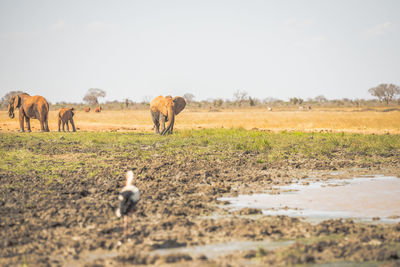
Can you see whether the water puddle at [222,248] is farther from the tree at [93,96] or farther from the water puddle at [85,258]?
the tree at [93,96]

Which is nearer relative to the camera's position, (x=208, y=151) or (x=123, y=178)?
(x=123, y=178)

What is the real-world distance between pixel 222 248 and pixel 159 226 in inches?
56.6

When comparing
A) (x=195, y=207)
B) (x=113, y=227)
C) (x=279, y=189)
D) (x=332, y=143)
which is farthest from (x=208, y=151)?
(x=113, y=227)

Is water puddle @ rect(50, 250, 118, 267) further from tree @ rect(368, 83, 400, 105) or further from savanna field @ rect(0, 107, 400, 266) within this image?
tree @ rect(368, 83, 400, 105)

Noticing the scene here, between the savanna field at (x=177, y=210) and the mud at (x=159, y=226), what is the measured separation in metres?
0.02

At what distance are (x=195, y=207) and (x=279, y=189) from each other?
3.09 meters

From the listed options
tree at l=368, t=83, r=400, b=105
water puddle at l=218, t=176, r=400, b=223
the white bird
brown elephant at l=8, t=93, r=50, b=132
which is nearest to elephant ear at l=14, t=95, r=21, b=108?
brown elephant at l=8, t=93, r=50, b=132

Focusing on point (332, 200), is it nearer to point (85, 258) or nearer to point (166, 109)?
point (85, 258)

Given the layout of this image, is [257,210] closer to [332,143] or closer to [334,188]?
[334,188]

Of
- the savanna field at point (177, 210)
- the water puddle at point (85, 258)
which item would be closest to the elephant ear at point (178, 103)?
the savanna field at point (177, 210)

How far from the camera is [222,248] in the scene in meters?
6.92

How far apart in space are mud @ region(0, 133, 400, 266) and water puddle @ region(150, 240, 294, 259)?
95mm

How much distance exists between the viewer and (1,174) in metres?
13.3

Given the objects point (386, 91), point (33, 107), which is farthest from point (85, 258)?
point (386, 91)
